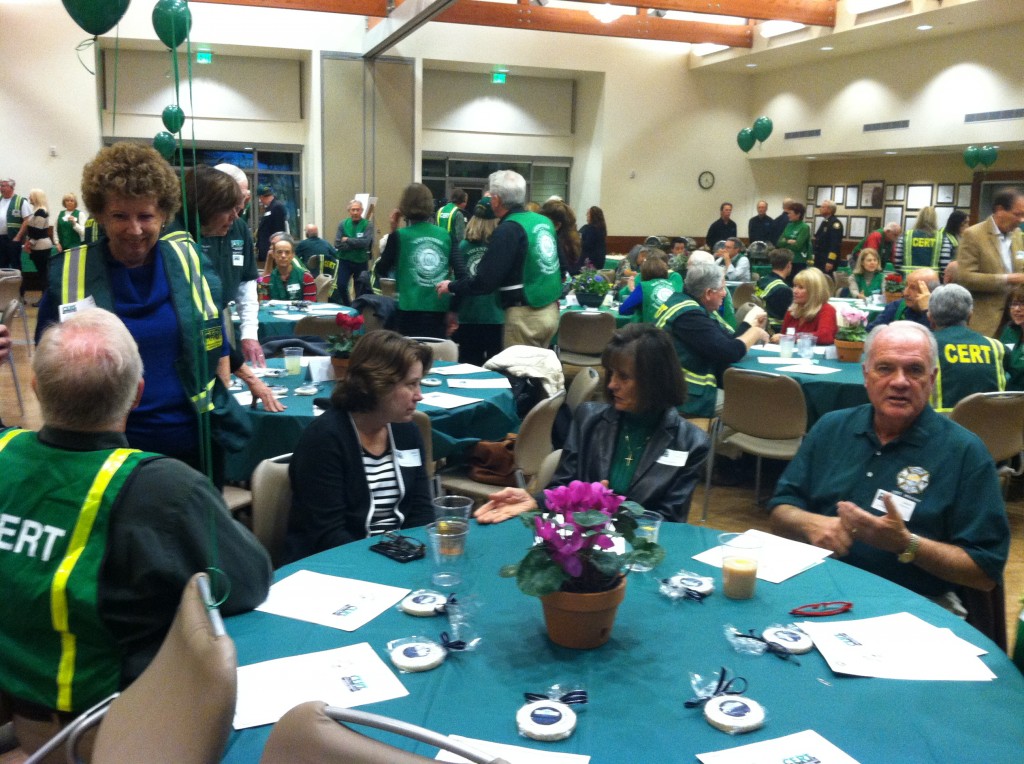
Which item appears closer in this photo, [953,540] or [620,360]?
[953,540]

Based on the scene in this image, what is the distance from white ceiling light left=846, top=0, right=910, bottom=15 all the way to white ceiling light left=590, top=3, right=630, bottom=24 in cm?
336

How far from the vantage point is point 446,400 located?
13.2 ft

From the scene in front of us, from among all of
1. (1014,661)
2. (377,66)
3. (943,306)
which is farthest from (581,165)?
(1014,661)

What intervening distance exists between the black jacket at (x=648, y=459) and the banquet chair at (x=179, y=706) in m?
1.50

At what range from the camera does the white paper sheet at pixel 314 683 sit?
59.2 inches

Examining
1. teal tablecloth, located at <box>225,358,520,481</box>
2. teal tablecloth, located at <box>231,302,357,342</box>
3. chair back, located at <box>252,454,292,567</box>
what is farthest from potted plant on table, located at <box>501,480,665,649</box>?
teal tablecloth, located at <box>231,302,357,342</box>

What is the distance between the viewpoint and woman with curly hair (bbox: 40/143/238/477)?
249 centimetres

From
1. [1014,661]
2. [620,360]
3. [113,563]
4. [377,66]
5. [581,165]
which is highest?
[377,66]

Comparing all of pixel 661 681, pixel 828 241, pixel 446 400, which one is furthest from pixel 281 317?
pixel 828 241

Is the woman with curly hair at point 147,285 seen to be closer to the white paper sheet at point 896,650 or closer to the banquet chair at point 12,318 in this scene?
the white paper sheet at point 896,650

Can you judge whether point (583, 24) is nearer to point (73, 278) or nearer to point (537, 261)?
point (537, 261)

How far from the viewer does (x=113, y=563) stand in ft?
5.24

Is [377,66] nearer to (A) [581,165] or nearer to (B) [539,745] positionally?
(A) [581,165]

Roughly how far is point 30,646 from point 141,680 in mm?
313
